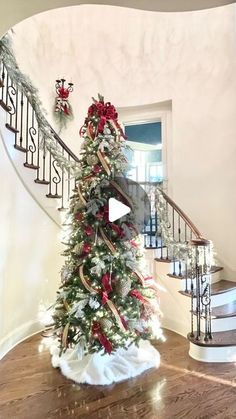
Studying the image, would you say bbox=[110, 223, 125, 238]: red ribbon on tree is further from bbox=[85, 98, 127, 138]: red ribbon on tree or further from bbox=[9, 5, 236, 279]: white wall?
bbox=[9, 5, 236, 279]: white wall

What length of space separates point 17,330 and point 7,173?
1645 millimetres

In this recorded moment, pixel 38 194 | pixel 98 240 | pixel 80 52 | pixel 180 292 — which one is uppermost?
pixel 80 52

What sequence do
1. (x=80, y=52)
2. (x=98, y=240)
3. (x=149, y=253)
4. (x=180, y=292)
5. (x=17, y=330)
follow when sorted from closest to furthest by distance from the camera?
(x=98, y=240) < (x=17, y=330) < (x=180, y=292) < (x=149, y=253) < (x=80, y=52)

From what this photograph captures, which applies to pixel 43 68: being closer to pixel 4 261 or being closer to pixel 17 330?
pixel 4 261

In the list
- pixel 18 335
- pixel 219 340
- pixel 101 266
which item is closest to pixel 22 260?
pixel 18 335

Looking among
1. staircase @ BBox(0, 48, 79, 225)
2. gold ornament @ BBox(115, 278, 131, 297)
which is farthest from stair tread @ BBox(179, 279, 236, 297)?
staircase @ BBox(0, 48, 79, 225)

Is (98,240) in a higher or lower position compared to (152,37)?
lower

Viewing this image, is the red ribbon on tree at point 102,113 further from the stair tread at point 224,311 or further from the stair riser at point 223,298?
the stair tread at point 224,311

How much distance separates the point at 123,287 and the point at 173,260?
4.28 ft

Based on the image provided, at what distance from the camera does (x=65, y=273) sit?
281cm

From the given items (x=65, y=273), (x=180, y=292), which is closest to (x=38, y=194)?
(x=65, y=273)

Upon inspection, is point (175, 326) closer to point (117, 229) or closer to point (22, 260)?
point (117, 229)

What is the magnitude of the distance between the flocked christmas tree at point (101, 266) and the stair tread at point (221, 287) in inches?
37.3

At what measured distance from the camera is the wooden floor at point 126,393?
2.16m
